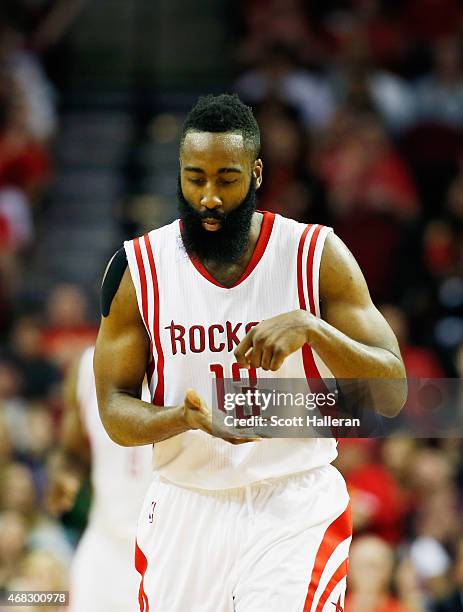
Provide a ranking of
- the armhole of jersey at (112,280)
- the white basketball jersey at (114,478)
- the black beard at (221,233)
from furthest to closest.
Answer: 1. the white basketball jersey at (114,478)
2. the armhole of jersey at (112,280)
3. the black beard at (221,233)

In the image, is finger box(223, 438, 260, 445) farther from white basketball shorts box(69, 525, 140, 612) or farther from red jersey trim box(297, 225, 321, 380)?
white basketball shorts box(69, 525, 140, 612)

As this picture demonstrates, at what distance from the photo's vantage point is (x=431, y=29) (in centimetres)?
1259

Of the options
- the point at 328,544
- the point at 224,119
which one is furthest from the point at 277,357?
the point at 224,119

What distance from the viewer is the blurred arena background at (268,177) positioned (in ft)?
27.5

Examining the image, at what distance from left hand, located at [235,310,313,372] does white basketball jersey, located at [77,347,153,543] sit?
2283mm

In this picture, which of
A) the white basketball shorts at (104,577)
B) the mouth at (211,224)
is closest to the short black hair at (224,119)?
the mouth at (211,224)

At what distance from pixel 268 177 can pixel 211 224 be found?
22.3 feet

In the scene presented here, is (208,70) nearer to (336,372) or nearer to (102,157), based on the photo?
(102,157)

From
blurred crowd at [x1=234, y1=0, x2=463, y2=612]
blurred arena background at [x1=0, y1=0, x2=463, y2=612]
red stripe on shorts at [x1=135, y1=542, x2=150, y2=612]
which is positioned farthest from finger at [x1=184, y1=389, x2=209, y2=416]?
blurred crowd at [x1=234, y1=0, x2=463, y2=612]

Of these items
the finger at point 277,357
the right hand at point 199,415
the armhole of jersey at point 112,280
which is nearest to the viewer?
the finger at point 277,357

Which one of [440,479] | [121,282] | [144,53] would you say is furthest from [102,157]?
[121,282]

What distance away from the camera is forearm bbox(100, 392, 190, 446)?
4199mm

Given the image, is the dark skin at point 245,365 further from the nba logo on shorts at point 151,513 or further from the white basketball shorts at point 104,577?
the white basketball shorts at point 104,577

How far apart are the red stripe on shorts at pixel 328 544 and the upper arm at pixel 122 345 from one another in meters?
0.84
